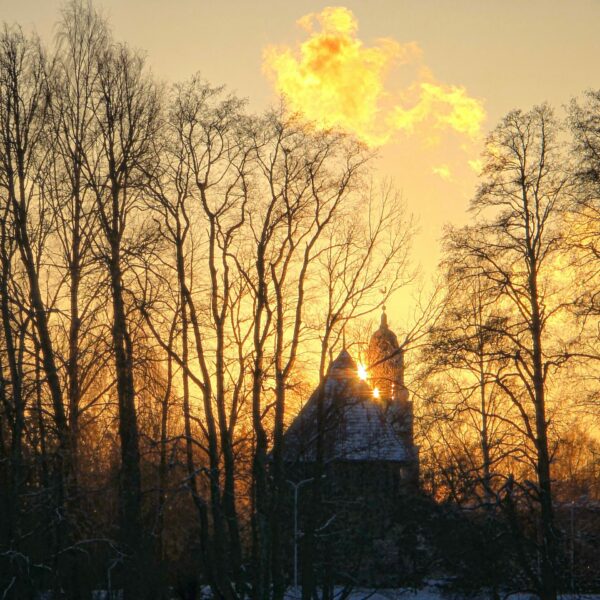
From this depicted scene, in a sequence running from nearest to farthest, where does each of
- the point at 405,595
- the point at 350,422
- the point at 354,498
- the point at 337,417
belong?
the point at 337,417 → the point at 354,498 → the point at 405,595 → the point at 350,422

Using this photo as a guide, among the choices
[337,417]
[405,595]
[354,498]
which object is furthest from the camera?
[405,595]

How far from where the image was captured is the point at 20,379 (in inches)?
749

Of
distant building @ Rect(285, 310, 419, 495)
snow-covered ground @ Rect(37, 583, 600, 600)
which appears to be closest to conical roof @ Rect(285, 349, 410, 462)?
distant building @ Rect(285, 310, 419, 495)

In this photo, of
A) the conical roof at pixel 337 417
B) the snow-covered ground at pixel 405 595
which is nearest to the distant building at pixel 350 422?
the conical roof at pixel 337 417

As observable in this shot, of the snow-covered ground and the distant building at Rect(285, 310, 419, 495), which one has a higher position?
the distant building at Rect(285, 310, 419, 495)

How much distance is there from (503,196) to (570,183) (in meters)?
1.94

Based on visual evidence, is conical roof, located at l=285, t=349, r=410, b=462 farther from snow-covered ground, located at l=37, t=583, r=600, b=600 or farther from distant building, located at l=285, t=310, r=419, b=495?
snow-covered ground, located at l=37, t=583, r=600, b=600

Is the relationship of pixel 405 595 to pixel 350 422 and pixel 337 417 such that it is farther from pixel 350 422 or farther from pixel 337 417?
pixel 337 417

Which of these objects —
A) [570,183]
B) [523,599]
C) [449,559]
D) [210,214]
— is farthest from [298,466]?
[570,183]

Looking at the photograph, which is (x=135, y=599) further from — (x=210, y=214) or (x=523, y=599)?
(x=523, y=599)

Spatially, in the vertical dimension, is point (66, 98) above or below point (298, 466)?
above

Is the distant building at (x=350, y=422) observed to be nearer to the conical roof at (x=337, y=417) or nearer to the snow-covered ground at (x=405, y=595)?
the conical roof at (x=337, y=417)

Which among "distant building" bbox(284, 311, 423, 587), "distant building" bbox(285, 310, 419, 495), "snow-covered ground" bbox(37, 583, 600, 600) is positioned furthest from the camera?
"snow-covered ground" bbox(37, 583, 600, 600)

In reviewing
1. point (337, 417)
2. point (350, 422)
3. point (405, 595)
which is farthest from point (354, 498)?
point (337, 417)
